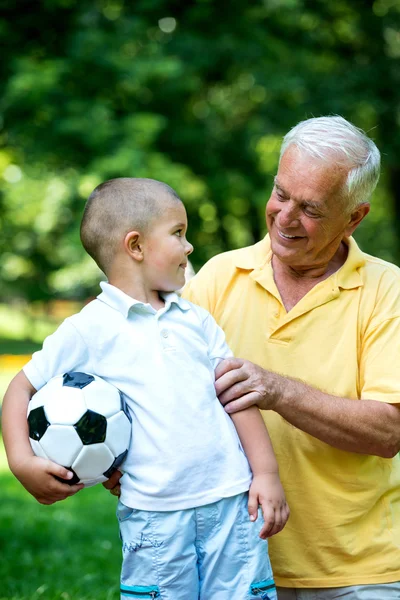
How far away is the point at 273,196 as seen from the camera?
3.26m

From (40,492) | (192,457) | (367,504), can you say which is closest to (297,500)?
(367,504)

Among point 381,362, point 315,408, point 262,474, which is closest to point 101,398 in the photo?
point 262,474

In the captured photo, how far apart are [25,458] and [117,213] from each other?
840 millimetres

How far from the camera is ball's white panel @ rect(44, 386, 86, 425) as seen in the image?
8.46 ft

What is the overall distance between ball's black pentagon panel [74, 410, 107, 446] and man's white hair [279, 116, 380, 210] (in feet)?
4.21

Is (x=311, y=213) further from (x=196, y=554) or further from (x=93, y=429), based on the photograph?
(x=196, y=554)

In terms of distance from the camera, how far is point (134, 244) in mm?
2799

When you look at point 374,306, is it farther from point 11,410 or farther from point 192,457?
point 11,410

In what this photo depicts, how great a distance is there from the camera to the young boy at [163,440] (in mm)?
2605

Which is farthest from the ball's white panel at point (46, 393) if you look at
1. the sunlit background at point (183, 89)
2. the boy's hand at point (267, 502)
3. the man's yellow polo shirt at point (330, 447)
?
the sunlit background at point (183, 89)

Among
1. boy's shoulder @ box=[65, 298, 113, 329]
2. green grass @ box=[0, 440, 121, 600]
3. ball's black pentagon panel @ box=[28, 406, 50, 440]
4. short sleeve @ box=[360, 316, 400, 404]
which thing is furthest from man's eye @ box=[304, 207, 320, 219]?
green grass @ box=[0, 440, 121, 600]

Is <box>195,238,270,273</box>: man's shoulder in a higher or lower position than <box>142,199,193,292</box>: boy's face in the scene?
lower

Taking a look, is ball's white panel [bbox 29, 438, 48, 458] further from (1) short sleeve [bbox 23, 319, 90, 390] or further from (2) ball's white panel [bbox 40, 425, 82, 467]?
(1) short sleeve [bbox 23, 319, 90, 390]

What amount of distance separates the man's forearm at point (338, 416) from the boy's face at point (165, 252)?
18.4 inches
